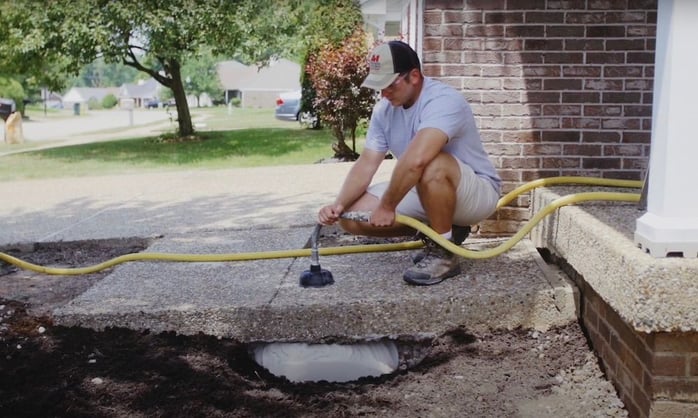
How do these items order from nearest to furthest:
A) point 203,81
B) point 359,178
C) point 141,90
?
1. point 359,178
2. point 203,81
3. point 141,90

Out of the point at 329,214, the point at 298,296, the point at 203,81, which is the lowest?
the point at 298,296

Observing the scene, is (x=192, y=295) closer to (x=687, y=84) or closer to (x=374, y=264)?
(x=374, y=264)

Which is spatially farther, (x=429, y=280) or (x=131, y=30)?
(x=131, y=30)

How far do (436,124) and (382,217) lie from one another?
505 mm

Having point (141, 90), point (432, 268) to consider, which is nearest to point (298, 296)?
point (432, 268)

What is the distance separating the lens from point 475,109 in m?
4.77

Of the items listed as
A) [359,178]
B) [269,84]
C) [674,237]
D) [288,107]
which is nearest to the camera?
[674,237]

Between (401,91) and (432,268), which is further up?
(401,91)

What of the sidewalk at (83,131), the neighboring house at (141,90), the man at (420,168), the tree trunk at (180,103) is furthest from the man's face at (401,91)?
the neighboring house at (141,90)

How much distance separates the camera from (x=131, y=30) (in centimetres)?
1712

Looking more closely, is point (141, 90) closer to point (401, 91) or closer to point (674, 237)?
point (401, 91)

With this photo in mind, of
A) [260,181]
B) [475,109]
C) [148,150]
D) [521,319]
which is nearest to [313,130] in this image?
[148,150]

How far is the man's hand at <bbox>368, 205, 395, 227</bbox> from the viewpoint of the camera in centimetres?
366

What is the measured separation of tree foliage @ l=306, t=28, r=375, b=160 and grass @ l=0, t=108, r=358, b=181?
61.6 inches
